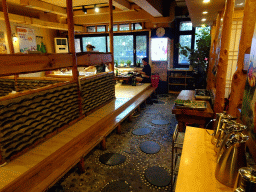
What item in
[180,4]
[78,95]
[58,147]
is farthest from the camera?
[180,4]

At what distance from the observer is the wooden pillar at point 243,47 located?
2139 millimetres

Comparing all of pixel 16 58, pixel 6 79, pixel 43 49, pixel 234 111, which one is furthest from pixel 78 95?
pixel 43 49

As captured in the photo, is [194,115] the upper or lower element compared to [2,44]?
lower

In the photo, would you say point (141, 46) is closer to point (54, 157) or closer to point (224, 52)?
point (224, 52)

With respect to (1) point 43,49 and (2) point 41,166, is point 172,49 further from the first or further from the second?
(2) point 41,166

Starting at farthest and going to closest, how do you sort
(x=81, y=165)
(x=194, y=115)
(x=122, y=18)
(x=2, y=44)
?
(x=122, y=18) → (x=2, y=44) → (x=194, y=115) → (x=81, y=165)

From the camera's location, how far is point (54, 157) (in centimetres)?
255

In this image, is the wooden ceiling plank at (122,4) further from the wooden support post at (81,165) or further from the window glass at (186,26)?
the wooden support post at (81,165)

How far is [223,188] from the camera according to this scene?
1.20 m

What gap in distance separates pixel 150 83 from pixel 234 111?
233 inches

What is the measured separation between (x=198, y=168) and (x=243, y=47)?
172 cm

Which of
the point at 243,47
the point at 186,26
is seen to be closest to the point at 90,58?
the point at 243,47

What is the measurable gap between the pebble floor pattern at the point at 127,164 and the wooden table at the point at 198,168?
1198mm

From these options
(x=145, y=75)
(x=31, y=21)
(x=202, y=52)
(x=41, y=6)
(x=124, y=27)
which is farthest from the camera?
(x=124, y=27)
